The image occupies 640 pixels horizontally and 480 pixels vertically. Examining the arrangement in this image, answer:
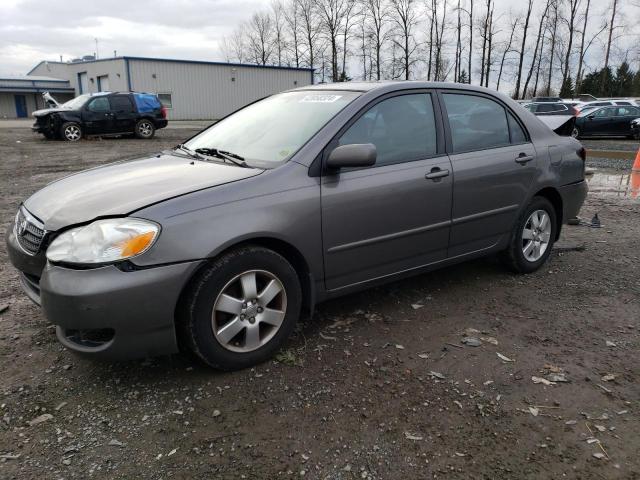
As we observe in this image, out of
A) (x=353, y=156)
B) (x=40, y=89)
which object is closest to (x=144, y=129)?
(x=353, y=156)

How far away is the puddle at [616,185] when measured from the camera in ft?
28.8

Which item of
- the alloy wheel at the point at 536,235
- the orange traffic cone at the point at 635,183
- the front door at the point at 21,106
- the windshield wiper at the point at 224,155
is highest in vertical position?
the front door at the point at 21,106

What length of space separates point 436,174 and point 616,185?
7.56 meters

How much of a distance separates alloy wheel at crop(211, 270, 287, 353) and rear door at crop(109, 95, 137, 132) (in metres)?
18.3

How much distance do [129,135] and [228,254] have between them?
19458 mm

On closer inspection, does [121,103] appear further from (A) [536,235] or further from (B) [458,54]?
(B) [458,54]

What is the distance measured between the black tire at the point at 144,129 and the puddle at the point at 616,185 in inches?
615

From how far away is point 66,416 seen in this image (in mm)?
2619

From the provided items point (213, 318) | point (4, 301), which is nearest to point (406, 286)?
point (213, 318)

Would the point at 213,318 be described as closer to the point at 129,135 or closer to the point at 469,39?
the point at 129,135

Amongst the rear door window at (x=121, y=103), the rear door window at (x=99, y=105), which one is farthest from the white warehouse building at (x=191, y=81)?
the rear door window at (x=99, y=105)

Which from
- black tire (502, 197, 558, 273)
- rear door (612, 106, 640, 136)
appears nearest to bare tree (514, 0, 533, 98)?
rear door (612, 106, 640, 136)

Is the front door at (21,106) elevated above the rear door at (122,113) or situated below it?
above

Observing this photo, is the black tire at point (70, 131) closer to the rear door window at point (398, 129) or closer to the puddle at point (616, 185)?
the puddle at point (616, 185)
